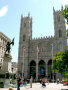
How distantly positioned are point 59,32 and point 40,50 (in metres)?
11.2

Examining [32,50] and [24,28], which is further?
[24,28]

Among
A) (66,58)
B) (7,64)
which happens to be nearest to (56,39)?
(7,64)

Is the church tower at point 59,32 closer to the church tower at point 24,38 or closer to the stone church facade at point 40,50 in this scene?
the stone church facade at point 40,50

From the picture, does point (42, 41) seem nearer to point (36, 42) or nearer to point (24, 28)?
point (36, 42)

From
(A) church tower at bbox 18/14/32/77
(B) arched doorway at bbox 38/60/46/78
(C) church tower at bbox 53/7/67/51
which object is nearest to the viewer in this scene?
(C) church tower at bbox 53/7/67/51

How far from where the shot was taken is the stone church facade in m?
61.6

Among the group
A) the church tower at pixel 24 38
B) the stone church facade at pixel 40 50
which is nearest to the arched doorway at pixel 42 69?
the stone church facade at pixel 40 50

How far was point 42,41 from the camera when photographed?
6644 cm

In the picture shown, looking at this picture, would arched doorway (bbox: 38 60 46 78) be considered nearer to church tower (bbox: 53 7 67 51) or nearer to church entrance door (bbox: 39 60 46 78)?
church entrance door (bbox: 39 60 46 78)

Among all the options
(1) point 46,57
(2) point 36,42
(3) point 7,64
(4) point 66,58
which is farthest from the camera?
(2) point 36,42

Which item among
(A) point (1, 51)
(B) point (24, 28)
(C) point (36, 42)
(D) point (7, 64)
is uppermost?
(B) point (24, 28)

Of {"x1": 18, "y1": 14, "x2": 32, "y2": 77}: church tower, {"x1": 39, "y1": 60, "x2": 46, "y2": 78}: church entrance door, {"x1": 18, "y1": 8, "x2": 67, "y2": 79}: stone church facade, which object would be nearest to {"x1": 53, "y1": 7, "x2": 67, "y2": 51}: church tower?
{"x1": 18, "y1": 8, "x2": 67, "y2": 79}: stone church facade

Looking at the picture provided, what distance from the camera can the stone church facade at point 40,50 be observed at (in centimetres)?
6159

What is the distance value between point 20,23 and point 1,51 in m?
26.4
